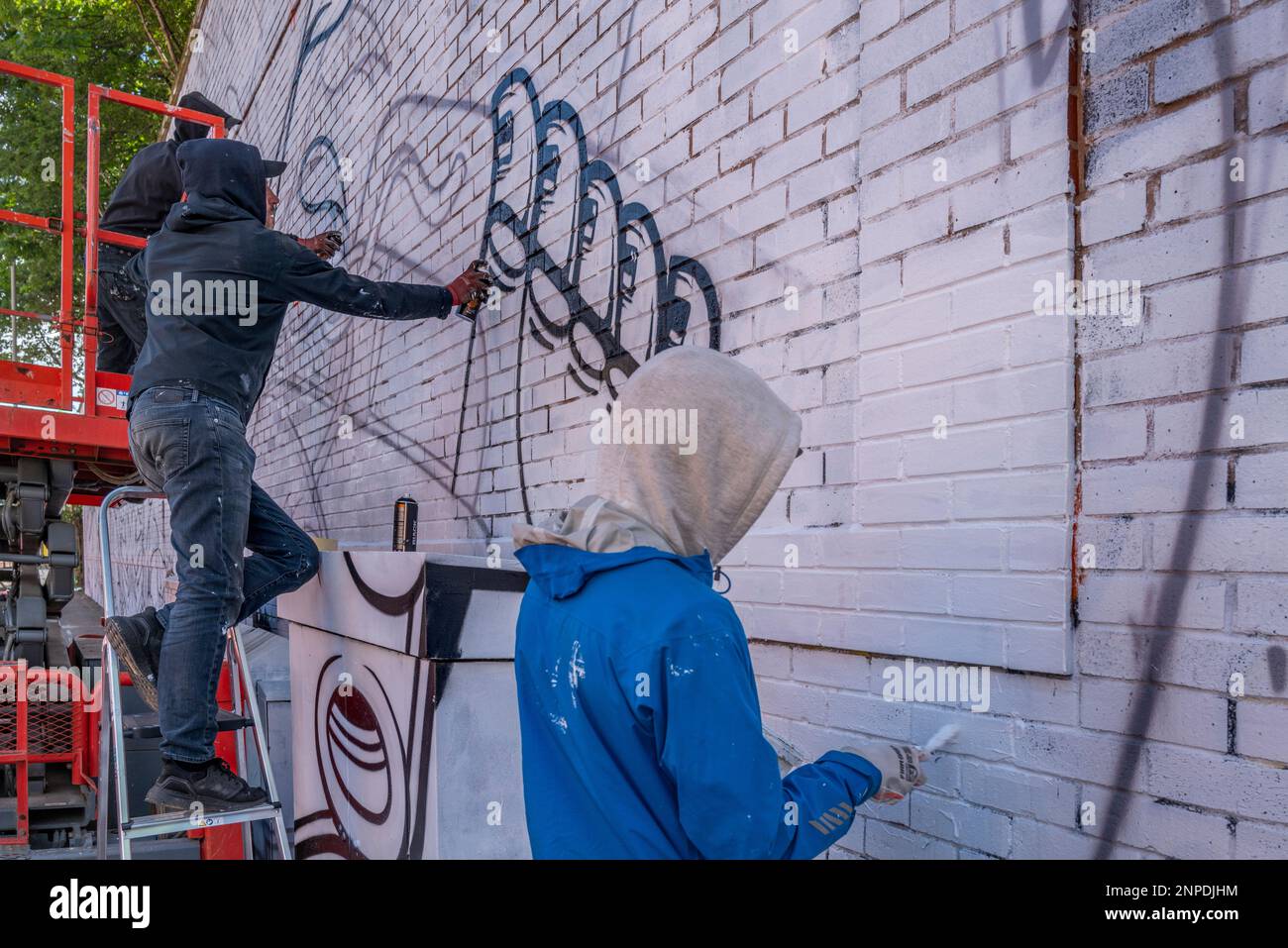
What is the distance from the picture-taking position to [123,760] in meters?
3.02

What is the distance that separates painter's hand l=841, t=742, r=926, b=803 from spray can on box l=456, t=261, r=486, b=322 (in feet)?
7.57

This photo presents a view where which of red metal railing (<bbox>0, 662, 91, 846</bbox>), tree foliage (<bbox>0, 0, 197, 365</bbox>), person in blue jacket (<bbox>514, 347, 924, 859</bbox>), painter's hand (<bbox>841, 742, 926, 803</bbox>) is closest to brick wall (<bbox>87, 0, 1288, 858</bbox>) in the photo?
painter's hand (<bbox>841, 742, 926, 803</bbox>)

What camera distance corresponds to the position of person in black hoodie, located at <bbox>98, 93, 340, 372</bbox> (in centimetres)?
536

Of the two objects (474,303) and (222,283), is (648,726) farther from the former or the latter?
(474,303)

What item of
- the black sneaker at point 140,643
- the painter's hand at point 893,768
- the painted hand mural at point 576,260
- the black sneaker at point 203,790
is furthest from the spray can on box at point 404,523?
the painter's hand at point 893,768

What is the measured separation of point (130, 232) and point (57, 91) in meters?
10.7

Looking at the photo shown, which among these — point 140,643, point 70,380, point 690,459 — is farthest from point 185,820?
→ point 70,380

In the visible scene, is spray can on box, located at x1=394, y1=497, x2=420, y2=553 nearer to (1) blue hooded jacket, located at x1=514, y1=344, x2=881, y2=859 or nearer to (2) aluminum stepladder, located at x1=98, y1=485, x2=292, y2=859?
(2) aluminum stepladder, located at x1=98, y1=485, x2=292, y2=859

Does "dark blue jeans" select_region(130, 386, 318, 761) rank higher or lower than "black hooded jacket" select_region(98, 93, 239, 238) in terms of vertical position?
lower

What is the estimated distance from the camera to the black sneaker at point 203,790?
2.86 m

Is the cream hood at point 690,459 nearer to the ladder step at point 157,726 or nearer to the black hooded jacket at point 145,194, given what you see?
the ladder step at point 157,726
